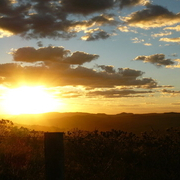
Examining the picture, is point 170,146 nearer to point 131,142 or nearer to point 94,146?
point 131,142

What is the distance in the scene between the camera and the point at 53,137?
515cm

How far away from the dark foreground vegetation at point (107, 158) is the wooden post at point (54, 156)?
5.15 feet

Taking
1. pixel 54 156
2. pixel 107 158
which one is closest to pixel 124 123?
pixel 107 158

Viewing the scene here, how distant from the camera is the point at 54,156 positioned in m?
5.18

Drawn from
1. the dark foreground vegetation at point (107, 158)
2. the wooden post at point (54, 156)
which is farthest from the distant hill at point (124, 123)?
the wooden post at point (54, 156)

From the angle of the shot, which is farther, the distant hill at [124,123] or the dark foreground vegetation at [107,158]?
the distant hill at [124,123]

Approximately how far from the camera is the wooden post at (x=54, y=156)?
5.14m

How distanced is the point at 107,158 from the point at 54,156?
11.8 feet

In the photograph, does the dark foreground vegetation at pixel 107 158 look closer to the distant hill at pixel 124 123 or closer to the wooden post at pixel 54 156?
the wooden post at pixel 54 156

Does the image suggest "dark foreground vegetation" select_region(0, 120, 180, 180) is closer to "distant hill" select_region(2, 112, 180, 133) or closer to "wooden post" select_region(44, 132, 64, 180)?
"wooden post" select_region(44, 132, 64, 180)

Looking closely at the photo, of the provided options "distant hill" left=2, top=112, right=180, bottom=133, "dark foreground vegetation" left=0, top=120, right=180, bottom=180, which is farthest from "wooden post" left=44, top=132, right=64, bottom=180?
"distant hill" left=2, top=112, right=180, bottom=133

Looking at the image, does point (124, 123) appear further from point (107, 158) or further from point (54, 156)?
point (54, 156)

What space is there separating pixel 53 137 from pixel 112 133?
19.1 ft

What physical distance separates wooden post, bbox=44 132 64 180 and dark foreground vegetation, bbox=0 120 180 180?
5.15 feet
